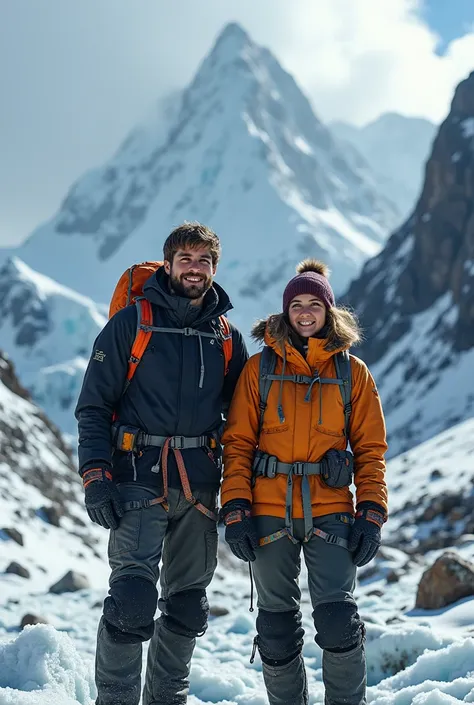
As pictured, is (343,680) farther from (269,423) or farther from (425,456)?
(425,456)

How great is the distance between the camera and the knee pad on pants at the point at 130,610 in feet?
16.8

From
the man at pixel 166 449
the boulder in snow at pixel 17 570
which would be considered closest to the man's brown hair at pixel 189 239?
the man at pixel 166 449

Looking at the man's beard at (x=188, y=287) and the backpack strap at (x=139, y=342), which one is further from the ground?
the man's beard at (x=188, y=287)

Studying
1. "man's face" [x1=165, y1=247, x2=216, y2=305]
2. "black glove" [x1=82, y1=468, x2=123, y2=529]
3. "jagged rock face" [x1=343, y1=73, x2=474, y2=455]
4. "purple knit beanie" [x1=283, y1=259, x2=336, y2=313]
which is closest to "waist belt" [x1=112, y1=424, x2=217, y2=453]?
"black glove" [x1=82, y1=468, x2=123, y2=529]

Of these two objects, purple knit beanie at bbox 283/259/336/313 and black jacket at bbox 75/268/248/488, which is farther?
purple knit beanie at bbox 283/259/336/313

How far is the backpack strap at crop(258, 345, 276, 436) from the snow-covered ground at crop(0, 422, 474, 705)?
223 cm

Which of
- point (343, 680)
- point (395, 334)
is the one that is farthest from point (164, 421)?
point (395, 334)

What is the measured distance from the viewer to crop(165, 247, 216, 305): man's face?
19.2 feet

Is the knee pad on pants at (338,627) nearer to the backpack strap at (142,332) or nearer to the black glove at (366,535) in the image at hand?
the black glove at (366,535)

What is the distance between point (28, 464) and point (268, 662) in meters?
26.1

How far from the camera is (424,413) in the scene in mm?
60531

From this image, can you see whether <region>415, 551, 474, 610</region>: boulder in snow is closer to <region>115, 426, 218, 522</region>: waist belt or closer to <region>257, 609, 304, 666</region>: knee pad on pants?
<region>257, 609, 304, 666</region>: knee pad on pants

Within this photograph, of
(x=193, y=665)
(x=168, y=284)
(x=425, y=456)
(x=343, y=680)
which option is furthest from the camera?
(x=425, y=456)

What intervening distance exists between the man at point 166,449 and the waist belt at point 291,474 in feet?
1.62
